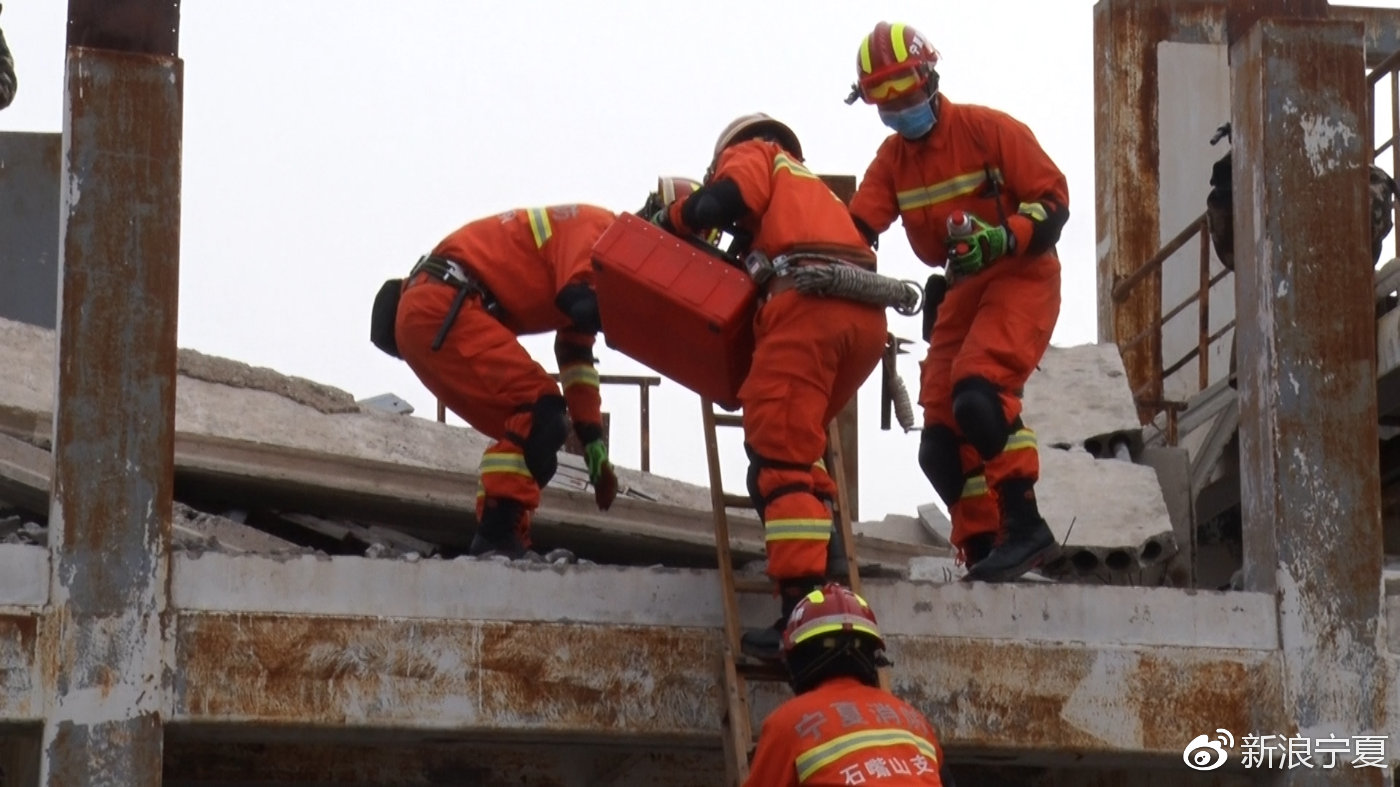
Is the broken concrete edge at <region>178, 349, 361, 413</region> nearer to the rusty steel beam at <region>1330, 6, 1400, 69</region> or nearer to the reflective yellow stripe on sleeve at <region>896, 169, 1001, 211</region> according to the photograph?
the reflective yellow stripe on sleeve at <region>896, 169, 1001, 211</region>

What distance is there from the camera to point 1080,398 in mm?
11992

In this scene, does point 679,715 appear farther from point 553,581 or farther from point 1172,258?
point 1172,258

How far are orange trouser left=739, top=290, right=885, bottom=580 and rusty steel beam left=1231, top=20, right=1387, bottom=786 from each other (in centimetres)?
172

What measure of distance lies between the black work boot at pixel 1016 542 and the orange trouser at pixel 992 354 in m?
0.10

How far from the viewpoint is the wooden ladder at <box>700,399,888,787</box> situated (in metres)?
7.33

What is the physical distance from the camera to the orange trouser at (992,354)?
319 inches

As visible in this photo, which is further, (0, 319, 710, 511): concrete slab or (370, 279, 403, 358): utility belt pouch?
(0, 319, 710, 511): concrete slab

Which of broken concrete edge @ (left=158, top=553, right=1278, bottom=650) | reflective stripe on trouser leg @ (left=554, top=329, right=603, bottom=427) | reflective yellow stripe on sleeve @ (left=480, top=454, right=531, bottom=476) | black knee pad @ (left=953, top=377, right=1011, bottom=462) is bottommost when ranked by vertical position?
broken concrete edge @ (left=158, top=553, right=1278, bottom=650)

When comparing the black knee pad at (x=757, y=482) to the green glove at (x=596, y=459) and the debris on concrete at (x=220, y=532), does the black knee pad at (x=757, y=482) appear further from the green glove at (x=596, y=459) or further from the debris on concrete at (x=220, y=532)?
the debris on concrete at (x=220, y=532)

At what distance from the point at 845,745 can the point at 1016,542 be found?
224 cm

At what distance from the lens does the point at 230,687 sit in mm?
7328

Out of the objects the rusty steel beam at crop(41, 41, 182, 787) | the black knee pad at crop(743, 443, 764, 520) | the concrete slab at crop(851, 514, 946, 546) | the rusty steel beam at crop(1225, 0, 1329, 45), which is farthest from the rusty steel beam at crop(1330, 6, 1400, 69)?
the rusty steel beam at crop(41, 41, 182, 787)

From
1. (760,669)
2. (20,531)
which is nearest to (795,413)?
(760,669)

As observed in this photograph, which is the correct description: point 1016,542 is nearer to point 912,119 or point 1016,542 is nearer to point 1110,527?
point 912,119
